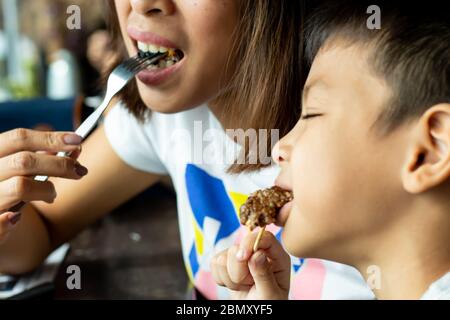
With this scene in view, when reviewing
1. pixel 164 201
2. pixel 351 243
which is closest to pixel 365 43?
pixel 351 243

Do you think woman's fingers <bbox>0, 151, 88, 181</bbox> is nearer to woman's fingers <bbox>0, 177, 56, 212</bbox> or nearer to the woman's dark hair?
woman's fingers <bbox>0, 177, 56, 212</bbox>

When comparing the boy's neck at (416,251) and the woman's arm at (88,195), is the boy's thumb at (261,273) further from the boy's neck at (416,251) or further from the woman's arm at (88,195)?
the woman's arm at (88,195)

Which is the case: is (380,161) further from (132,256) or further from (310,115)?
(132,256)

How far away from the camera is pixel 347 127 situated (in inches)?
26.2

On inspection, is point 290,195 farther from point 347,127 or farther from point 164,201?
point 164,201

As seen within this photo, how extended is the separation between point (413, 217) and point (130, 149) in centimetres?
61

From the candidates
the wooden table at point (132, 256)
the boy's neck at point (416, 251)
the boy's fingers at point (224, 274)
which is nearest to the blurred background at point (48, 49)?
the wooden table at point (132, 256)

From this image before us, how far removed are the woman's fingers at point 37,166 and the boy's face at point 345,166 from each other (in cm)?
29

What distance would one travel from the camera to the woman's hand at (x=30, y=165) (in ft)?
2.62

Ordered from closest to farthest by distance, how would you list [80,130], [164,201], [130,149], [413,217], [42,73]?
[413,217] → [80,130] → [130,149] → [164,201] → [42,73]

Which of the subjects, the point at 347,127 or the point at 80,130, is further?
the point at 80,130

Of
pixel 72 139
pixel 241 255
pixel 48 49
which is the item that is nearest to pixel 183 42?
pixel 72 139

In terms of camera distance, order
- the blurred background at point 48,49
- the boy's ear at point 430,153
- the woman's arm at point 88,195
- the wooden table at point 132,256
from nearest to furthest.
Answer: the boy's ear at point 430,153 → the wooden table at point 132,256 → the woman's arm at point 88,195 → the blurred background at point 48,49

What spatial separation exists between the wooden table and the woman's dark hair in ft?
1.18
